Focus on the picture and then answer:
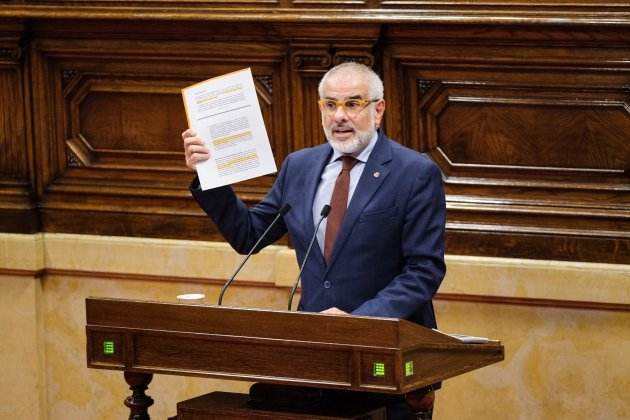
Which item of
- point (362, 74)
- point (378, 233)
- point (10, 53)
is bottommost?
point (378, 233)

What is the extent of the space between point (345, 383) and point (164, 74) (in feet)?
8.72

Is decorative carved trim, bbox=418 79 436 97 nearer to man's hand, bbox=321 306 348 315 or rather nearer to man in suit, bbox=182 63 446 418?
man in suit, bbox=182 63 446 418

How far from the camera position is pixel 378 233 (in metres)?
4.85

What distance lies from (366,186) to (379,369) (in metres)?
0.84

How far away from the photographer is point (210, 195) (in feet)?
16.3

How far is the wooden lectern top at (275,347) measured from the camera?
4242 mm

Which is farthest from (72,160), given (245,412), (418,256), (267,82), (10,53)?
(245,412)

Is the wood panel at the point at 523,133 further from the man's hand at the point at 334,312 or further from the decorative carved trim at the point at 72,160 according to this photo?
the man's hand at the point at 334,312

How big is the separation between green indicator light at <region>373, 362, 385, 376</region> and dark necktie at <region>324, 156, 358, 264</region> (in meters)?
0.73

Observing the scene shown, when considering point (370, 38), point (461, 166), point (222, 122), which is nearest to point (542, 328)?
point (461, 166)

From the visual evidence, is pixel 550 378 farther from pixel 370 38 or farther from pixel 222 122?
pixel 222 122

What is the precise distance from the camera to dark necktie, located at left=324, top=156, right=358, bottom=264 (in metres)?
4.92

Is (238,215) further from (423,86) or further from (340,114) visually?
(423,86)

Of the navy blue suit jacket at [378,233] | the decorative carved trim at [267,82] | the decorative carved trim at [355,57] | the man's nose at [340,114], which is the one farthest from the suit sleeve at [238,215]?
the decorative carved trim at [267,82]
